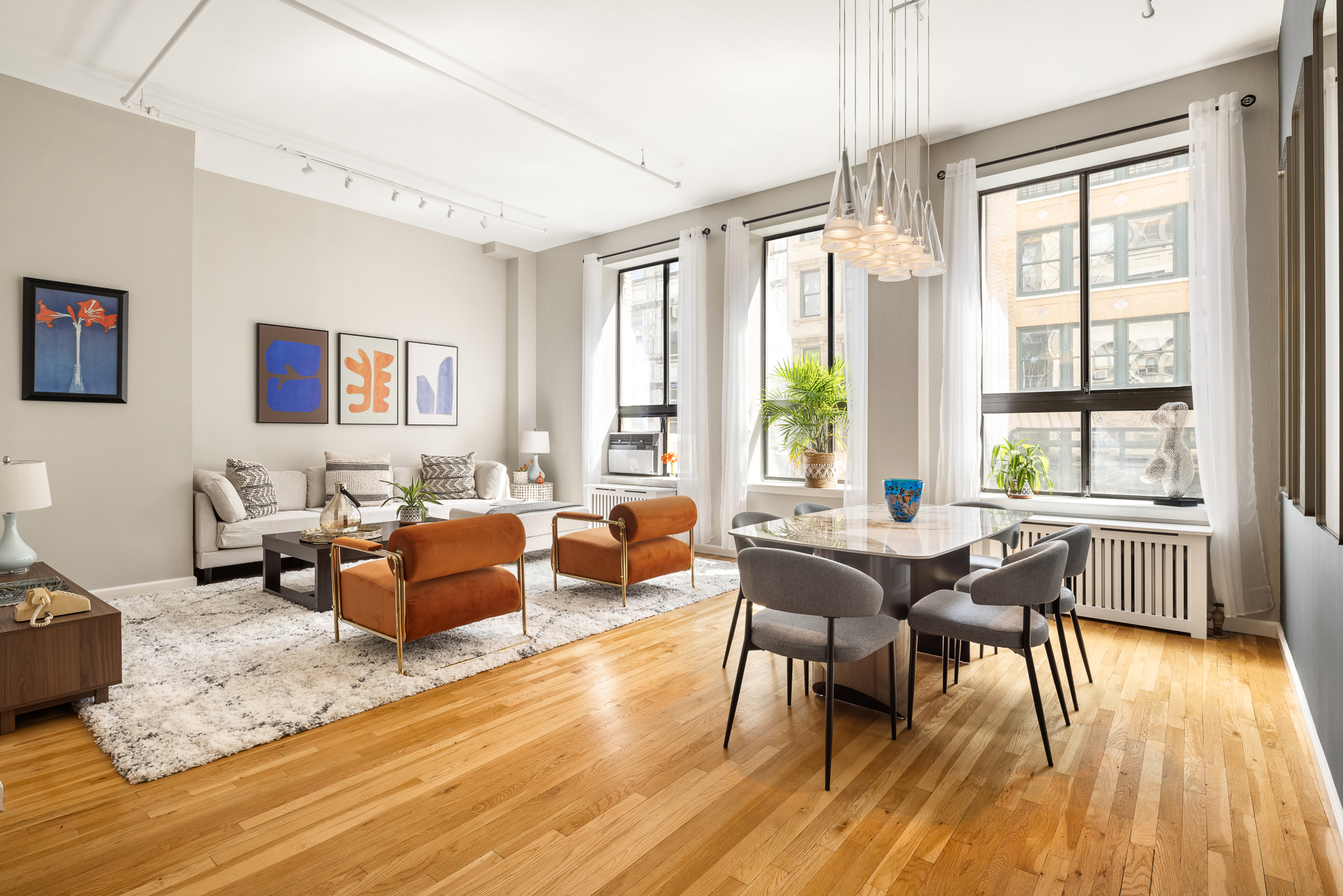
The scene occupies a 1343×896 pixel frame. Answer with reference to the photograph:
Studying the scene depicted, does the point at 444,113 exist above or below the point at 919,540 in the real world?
above

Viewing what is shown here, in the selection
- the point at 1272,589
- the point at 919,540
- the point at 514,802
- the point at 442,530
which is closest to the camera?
the point at 514,802

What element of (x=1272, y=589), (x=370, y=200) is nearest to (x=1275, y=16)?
(x=1272, y=589)

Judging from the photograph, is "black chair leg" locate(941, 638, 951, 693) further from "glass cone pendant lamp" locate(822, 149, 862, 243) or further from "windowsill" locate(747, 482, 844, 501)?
"windowsill" locate(747, 482, 844, 501)

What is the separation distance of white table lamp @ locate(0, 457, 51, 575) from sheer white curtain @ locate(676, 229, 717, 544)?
455cm

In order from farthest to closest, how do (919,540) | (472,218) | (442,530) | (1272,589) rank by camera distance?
(472,218) → (1272,589) → (442,530) → (919,540)

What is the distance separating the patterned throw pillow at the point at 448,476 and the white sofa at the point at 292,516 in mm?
156

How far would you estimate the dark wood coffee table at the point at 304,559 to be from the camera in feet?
14.3

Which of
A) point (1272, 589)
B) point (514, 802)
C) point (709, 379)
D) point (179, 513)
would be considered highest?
point (709, 379)

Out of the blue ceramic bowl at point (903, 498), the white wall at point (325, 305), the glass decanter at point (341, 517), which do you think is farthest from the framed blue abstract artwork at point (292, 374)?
the blue ceramic bowl at point (903, 498)

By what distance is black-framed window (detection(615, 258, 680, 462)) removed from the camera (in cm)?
739

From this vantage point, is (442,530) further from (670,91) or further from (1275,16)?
(1275,16)

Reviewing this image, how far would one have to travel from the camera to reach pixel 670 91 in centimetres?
451

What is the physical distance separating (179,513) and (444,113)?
3.49m

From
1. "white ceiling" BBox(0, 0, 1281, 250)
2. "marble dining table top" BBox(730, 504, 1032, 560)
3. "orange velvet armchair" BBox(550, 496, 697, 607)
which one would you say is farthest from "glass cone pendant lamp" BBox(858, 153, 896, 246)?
"orange velvet armchair" BBox(550, 496, 697, 607)
